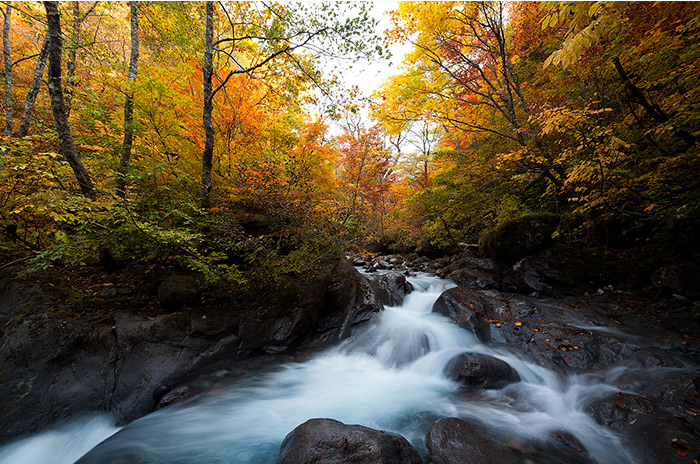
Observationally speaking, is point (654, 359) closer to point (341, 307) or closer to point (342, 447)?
point (342, 447)

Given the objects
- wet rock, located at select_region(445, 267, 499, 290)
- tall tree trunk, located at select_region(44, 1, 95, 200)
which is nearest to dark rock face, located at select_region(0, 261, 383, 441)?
tall tree trunk, located at select_region(44, 1, 95, 200)

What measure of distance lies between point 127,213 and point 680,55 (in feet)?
31.1

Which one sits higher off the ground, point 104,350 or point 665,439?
point 104,350

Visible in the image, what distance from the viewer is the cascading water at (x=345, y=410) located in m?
3.05

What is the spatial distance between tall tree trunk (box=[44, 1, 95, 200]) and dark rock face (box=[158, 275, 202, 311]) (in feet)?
6.90

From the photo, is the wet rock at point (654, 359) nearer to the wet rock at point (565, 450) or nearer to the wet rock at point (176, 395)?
the wet rock at point (565, 450)

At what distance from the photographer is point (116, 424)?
3531 mm

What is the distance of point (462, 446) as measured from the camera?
275 cm

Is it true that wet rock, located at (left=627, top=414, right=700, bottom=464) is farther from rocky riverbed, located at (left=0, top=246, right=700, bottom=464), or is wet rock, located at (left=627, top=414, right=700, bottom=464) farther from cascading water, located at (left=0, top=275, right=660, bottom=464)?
cascading water, located at (left=0, top=275, right=660, bottom=464)

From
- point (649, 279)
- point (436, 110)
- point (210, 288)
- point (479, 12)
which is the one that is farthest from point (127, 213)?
point (649, 279)

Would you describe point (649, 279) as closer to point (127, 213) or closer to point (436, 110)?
point (436, 110)

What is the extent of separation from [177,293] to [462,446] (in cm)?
536

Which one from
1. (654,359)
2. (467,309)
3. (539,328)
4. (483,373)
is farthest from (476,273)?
(483,373)

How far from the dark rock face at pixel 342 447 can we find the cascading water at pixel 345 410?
2.72 ft
